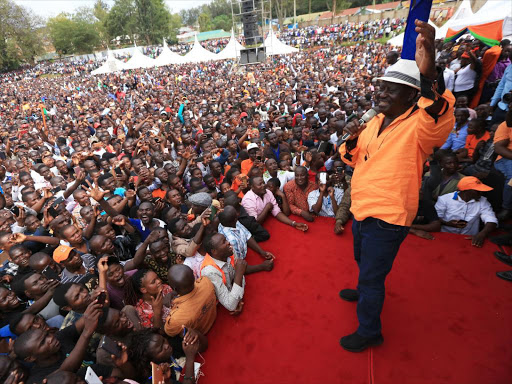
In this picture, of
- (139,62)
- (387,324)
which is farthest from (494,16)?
(139,62)

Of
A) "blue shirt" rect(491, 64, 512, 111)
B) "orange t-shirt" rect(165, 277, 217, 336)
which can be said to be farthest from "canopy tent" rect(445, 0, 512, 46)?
"orange t-shirt" rect(165, 277, 217, 336)

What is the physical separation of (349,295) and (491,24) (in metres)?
10.2

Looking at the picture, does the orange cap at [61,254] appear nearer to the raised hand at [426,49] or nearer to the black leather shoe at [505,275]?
the raised hand at [426,49]

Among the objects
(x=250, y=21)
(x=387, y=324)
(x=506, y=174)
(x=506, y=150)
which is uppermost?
(x=250, y=21)

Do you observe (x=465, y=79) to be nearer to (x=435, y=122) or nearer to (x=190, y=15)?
(x=435, y=122)

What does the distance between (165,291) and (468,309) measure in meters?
2.82

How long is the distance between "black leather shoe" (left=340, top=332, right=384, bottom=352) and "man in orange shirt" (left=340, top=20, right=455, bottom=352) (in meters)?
0.12

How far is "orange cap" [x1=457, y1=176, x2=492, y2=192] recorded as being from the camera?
10.5 feet

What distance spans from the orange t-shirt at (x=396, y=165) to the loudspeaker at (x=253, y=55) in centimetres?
1464

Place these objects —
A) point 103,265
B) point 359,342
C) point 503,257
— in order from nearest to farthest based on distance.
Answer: point 359,342 < point 103,265 < point 503,257

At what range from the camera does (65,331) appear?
7.18 feet

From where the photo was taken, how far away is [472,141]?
4648mm

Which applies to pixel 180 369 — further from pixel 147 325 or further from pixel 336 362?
pixel 336 362

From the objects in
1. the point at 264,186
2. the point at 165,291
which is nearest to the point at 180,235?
the point at 165,291
